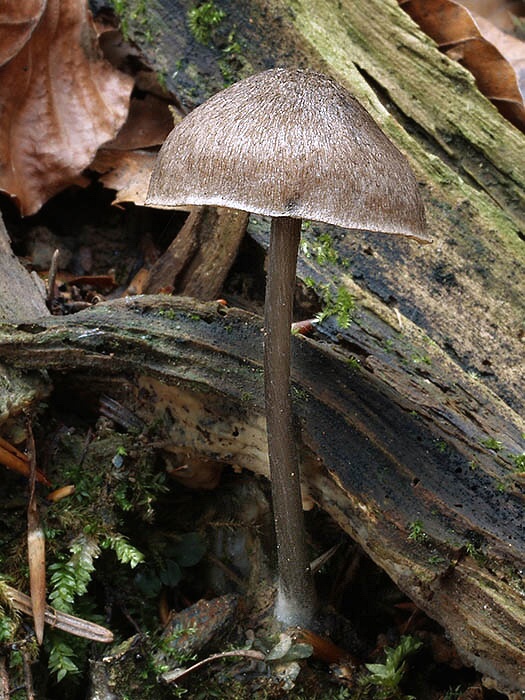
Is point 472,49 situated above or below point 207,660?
above

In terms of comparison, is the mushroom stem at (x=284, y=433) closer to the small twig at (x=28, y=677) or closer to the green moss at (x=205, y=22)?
the small twig at (x=28, y=677)

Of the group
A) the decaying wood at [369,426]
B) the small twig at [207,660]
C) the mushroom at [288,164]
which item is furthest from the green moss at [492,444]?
the small twig at [207,660]

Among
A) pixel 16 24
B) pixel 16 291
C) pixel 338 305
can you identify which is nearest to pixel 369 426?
pixel 338 305

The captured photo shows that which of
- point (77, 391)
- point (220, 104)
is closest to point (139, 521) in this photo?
point (77, 391)

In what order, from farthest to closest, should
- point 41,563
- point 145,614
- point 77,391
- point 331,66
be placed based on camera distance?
point 331,66, point 77,391, point 145,614, point 41,563

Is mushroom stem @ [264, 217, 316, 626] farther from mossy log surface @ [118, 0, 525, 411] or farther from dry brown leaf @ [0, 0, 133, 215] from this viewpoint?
dry brown leaf @ [0, 0, 133, 215]

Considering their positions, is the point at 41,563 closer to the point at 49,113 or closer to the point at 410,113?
the point at 49,113

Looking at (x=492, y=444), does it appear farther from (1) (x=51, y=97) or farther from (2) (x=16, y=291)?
(1) (x=51, y=97)
